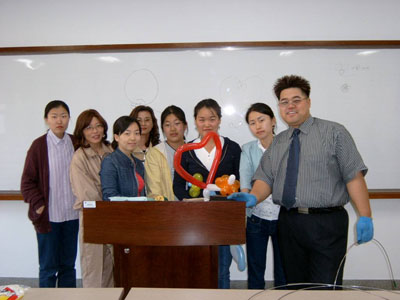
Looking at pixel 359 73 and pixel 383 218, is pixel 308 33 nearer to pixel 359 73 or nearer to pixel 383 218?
pixel 359 73

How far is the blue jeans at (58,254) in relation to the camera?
2320 mm

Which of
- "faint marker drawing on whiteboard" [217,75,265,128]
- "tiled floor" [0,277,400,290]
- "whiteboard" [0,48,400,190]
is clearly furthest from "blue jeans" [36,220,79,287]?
Answer: "faint marker drawing on whiteboard" [217,75,265,128]

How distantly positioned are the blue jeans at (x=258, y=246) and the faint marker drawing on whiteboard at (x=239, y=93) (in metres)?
1.04

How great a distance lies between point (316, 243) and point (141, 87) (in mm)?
1977

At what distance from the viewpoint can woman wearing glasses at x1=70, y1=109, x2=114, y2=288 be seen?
213cm

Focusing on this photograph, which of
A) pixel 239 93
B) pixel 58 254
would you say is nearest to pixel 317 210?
pixel 239 93

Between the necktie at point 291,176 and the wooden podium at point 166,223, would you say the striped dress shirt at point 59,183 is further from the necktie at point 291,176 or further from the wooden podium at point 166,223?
the necktie at point 291,176

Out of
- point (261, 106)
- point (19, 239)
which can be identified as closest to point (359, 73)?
point (261, 106)

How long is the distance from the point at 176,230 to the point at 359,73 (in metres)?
2.31

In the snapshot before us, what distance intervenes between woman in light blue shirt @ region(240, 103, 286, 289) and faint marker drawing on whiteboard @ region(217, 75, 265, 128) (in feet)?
2.15

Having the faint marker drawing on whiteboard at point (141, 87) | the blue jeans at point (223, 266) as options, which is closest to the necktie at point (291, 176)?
the blue jeans at point (223, 266)

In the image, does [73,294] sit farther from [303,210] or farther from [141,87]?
[141,87]

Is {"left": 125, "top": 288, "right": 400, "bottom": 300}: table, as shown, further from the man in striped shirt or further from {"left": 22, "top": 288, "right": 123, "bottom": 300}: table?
the man in striped shirt

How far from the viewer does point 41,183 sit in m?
2.31
